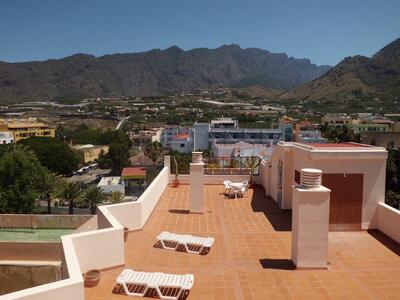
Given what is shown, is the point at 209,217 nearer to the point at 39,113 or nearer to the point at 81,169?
the point at 81,169

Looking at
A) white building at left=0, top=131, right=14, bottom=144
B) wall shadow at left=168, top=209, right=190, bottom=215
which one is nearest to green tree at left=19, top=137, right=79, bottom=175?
white building at left=0, top=131, right=14, bottom=144

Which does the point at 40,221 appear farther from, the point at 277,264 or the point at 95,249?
the point at 277,264

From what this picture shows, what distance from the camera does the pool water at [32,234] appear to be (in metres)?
16.3

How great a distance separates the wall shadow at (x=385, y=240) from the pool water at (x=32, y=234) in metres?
12.4

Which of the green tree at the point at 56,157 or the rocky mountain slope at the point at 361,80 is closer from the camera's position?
the green tree at the point at 56,157

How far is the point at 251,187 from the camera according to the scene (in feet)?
43.9

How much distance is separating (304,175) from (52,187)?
2790cm

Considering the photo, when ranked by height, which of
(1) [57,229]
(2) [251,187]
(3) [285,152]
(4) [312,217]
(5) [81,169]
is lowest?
(5) [81,169]

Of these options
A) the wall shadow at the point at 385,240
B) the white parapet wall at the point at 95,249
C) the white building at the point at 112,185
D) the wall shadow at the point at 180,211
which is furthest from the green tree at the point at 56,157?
the wall shadow at the point at 385,240

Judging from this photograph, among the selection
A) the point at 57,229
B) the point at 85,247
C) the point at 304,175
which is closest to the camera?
the point at 85,247

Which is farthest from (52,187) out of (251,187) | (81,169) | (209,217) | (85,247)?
(81,169)

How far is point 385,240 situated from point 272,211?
303cm

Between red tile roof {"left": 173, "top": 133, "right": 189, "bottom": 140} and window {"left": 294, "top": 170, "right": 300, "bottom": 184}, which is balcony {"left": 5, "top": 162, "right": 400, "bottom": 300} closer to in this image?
window {"left": 294, "top": 170, "right": 300, "bottom": 184}

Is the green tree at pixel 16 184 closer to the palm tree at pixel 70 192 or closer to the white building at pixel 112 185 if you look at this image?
the palm tree at pixel 70 192
